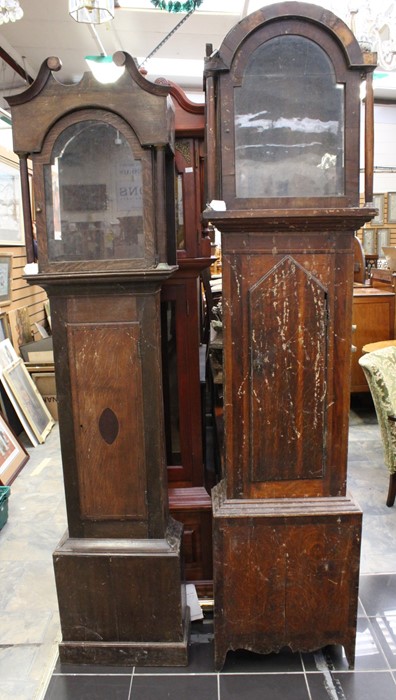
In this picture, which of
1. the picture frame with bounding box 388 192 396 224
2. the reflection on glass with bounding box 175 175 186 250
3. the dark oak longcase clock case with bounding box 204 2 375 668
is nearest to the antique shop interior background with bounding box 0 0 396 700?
the reflection on glass with bounding box 175 175 186 250

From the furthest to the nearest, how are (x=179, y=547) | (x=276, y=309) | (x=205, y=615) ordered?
Answer: (x=205, y=615)
(x=179, y=547)
(x=276, y=309)

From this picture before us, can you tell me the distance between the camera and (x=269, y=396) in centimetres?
177

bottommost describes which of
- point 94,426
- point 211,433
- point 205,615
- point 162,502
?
point 205,615

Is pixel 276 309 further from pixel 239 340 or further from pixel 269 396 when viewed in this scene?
pixel 269 396

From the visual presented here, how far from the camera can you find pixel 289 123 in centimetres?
162

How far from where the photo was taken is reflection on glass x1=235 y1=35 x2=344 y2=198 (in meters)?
1.58

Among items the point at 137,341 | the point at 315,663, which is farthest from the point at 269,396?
the point at 315,663

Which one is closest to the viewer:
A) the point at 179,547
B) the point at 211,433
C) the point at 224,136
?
the point at 224,136

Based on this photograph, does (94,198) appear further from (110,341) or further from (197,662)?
(197,662)

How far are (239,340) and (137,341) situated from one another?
35 cm

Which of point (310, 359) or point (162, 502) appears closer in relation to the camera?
point (310, 359)

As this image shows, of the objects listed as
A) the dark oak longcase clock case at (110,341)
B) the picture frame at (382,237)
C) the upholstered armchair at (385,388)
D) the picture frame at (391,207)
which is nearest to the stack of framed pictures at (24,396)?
the dark oak longcase clock case at (110,341)

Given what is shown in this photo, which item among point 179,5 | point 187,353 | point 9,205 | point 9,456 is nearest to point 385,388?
point 187,353

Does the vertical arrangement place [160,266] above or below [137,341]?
above
